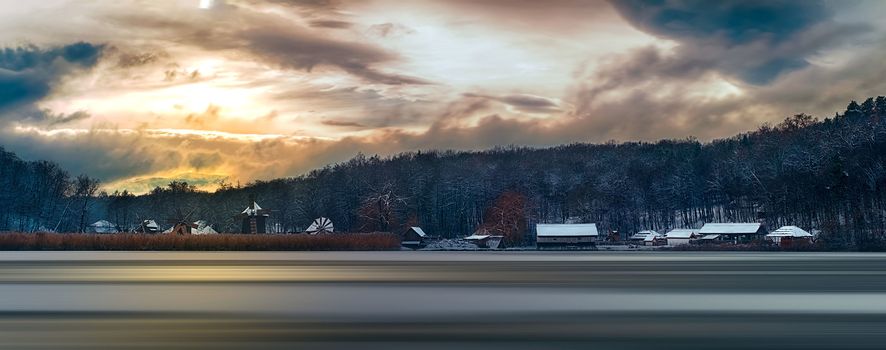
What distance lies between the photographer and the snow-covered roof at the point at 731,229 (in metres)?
128

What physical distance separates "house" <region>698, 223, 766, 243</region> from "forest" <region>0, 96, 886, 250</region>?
171 inches

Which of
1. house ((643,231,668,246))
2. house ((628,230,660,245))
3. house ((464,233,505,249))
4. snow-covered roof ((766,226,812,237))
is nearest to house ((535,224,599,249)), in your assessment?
house ((464,233,505,249))

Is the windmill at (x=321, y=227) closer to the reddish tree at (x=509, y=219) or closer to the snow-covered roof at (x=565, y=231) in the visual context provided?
the reddish tree at (x=509, y=219)

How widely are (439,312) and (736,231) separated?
401 feet

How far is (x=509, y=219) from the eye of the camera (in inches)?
5103

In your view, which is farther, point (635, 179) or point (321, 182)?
point (321, 182)

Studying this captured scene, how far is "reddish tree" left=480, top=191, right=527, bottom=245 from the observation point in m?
122

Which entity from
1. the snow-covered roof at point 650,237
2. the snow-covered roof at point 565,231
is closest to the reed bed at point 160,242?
the snow-covered roof at point 565,231

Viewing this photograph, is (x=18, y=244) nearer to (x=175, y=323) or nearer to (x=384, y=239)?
(x=384, y=239)

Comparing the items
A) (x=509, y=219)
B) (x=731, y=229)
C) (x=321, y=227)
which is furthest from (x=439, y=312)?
(x=731, y=229)

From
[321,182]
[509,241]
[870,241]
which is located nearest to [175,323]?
[870,241]

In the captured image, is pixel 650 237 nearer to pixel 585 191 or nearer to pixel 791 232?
pixel 791 232

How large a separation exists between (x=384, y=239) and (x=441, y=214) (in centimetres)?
8033

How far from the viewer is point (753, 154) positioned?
502 ft
